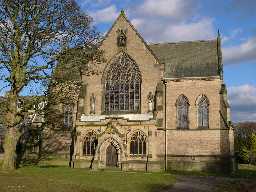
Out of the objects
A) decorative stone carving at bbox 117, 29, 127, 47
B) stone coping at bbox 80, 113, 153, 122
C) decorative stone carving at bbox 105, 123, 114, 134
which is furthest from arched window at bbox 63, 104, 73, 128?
decorative stone carving at bbox 117, 29, 127, 47

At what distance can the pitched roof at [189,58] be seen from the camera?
41094 mm

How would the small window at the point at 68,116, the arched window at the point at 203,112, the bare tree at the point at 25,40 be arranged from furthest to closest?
1. the small window at the point at 68,116
2. the arched window at the point at 203,112
3. the bare tree at the point at 25,40

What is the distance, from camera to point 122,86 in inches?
1628

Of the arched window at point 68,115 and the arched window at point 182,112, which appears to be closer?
the arched window at point 182,112

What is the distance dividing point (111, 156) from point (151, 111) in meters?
5.88

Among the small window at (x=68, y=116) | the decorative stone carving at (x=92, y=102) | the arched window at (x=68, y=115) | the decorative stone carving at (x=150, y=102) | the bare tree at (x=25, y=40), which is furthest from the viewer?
the arched window at (x=68, y=115)

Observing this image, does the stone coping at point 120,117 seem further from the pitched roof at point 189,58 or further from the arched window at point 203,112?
the pitched roof at point 189,58

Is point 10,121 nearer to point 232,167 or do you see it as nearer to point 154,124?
point 154,124

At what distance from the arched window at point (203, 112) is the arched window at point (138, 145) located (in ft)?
19.6

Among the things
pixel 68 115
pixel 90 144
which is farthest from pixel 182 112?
pixel 68 115

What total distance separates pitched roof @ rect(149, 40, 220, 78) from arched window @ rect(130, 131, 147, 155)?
7570 mm

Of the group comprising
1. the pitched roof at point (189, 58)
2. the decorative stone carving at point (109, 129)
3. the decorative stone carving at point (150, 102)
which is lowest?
the decorative stone carving at point (109, 129)

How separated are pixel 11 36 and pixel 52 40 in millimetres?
2748

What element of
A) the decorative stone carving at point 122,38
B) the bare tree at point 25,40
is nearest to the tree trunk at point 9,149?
the bare tree at point 25,40
